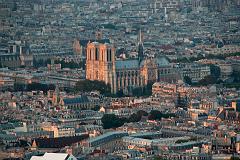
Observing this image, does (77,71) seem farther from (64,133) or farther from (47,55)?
(64,133)

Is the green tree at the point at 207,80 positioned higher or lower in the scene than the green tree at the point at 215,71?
higher

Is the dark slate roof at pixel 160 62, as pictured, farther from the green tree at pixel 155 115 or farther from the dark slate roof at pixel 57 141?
the dark slate roof at pixel 57 141

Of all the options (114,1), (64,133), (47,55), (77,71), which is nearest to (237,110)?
(64,133)

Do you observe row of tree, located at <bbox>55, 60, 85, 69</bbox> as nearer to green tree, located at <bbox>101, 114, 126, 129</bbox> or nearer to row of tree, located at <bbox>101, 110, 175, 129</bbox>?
row of tree, located at <bbox>101, 110, 175, 129</bbox>

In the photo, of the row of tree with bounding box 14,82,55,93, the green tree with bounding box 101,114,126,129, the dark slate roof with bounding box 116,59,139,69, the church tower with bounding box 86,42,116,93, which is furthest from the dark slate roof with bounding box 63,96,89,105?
the dark slate roof with bounding box 116,59,139,69

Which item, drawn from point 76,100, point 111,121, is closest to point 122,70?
point 76,100

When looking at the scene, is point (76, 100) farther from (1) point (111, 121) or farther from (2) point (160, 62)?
(2) point (160, 62)

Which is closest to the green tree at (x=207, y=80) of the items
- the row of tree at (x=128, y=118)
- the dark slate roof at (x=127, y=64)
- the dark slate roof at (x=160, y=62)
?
the dark slate roof at (x=160, y=62)
